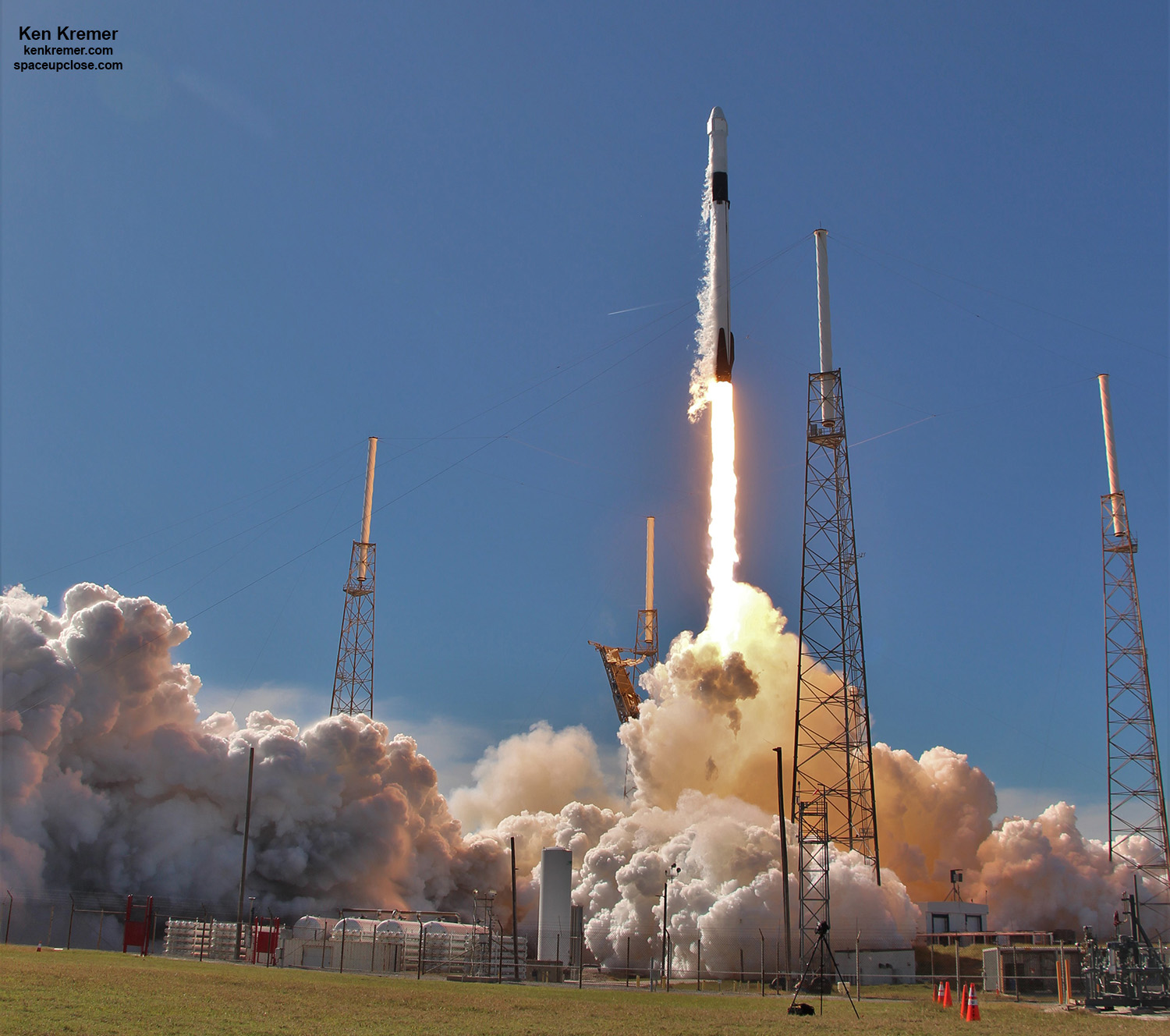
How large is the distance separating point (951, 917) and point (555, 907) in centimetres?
1887

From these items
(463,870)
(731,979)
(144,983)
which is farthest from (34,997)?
(463,870)

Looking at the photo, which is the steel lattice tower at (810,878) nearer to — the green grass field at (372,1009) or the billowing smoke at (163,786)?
the green grass field at (372,1009)

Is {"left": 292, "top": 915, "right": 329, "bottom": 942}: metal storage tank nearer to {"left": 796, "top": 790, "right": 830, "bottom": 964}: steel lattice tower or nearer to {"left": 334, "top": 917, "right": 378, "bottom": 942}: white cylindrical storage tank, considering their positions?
{"left": 334, "top": 917, "right": 378, "bottom": 942}: white cylindrical storage tank

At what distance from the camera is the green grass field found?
1803cm

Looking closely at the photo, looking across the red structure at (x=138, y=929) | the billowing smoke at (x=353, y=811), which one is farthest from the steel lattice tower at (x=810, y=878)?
the red structure at (x=138, y=929)

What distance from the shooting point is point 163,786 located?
6181 centimetres

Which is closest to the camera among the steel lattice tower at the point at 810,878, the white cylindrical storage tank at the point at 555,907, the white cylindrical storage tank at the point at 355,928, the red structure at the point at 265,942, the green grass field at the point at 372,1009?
the green grass field at the point at 372,1009

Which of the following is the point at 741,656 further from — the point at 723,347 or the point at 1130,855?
Answer: the point at 1130,855

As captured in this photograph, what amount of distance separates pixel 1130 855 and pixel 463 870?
1527 inches

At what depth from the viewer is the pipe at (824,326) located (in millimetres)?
50812

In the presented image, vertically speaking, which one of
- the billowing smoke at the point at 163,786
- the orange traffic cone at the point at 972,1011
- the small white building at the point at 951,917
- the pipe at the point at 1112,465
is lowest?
the orange traffic cone at the point at 972,1011

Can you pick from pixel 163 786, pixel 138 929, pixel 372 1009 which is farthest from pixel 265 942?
pixel 372 1009

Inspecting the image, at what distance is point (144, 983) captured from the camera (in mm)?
25094

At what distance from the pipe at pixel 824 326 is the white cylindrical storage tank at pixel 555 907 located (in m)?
21.3
